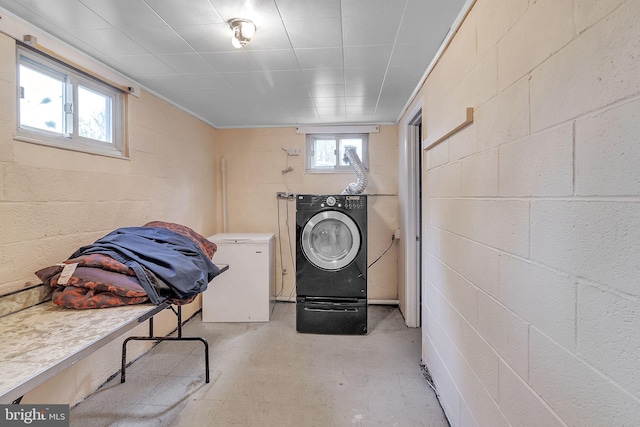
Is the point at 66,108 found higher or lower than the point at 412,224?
higher

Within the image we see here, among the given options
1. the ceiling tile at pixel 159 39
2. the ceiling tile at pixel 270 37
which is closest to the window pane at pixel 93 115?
the ceiling tile at pixel 159 39

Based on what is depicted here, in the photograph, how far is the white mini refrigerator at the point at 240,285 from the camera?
3.06m

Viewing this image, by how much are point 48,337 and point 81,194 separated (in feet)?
3.49

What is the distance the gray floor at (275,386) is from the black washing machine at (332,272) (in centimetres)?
15

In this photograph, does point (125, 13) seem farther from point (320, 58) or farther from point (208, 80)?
point (320, 58)

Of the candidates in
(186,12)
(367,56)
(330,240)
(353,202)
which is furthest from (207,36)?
(330,240)

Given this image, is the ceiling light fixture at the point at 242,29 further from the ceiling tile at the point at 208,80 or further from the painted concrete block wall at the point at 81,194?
the painted concrete block wall at the point at 81,194

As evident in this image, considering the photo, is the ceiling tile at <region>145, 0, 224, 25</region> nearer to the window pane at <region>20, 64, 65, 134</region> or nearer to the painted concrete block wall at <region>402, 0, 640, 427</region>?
the window pane at <region>20, 64, 65, 134</region>

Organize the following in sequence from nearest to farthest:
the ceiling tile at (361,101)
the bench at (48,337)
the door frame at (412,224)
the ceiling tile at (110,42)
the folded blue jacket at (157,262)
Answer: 1. the bench at (48,337)
2. the folded blue jacket at (157,262)
3. the ceiling tile at (110,42)
4. the ceiling tile at (361,101)
5. the door frame at (412,224)

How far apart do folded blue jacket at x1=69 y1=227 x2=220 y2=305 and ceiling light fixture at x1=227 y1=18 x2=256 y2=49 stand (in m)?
1.27

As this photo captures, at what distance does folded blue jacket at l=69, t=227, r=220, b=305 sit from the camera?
4.97 feet

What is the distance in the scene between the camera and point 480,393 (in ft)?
4.16

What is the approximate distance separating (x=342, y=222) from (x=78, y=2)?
2321 millimetres

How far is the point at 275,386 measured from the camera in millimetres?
2041
